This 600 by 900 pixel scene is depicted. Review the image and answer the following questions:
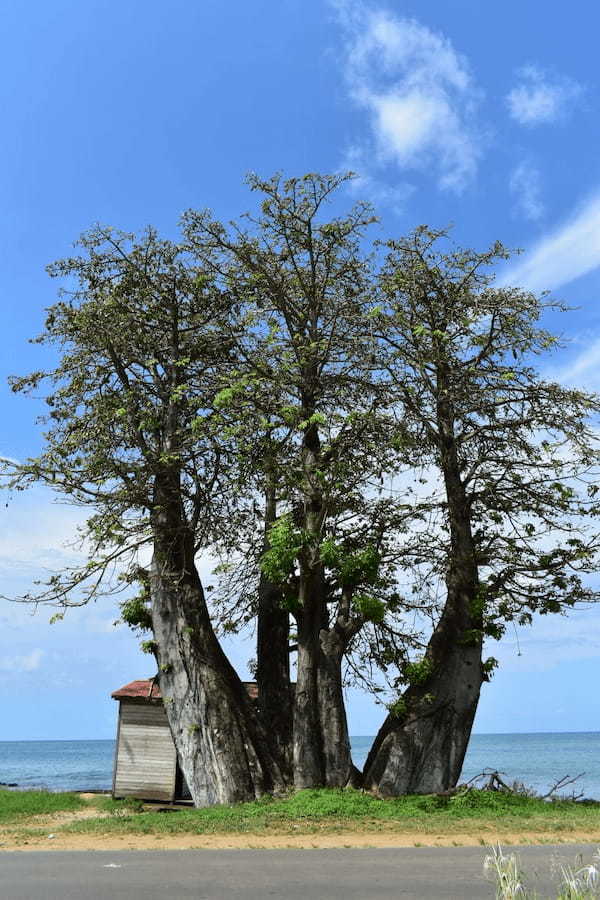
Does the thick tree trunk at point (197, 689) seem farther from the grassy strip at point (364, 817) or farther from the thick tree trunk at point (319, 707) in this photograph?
the grassy strip at point (364, 817)

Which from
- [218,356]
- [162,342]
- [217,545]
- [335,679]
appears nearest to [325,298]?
[218,356]

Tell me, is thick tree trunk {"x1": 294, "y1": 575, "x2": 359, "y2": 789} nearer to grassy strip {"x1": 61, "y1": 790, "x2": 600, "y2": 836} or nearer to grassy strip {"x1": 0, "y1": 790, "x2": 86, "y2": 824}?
grassy strip {"x1": 61, "y1": 790, "x2": 600, "y2": 836}

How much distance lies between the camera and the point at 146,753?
73.2 feet

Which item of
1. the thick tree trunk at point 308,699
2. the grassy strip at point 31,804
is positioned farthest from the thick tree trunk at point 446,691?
the grassy strip at point 31,804

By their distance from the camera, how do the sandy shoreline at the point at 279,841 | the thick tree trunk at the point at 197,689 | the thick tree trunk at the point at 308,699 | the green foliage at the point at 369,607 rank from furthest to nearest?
1. the thick tree trunk at the point at 197,689
2. the thick tree trunk at the point at 308,699
3. the green foliage at the point at 369,607
4. the sandy shoreline at the point at 279,841

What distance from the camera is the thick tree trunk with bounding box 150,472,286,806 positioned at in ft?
58.6

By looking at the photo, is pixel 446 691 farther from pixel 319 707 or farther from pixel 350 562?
pixel 350 562

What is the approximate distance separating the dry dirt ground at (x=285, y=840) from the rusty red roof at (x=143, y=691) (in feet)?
26.7

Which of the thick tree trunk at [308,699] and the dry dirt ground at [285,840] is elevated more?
the thick tree trunk at [308,699]

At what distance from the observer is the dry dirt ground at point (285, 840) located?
12.4 metres

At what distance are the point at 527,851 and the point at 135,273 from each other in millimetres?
15275

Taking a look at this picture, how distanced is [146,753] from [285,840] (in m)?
10.4

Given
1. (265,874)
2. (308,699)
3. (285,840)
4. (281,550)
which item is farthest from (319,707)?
(265,874)

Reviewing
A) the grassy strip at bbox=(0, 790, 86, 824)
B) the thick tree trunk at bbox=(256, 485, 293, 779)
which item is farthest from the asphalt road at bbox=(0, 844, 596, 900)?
the grassy strip at bbox=(0, 790, 86, 824)
